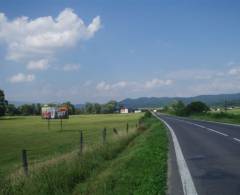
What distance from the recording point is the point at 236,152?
15508mm

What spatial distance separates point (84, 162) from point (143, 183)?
13.3ft

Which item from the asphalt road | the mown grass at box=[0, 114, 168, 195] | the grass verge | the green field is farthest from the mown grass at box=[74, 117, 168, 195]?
the grass verge

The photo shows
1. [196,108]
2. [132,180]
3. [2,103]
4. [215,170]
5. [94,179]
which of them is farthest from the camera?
[2,103]

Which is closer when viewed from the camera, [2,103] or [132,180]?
[132,180]

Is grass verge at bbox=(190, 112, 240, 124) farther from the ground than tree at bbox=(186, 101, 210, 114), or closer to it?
closer to it

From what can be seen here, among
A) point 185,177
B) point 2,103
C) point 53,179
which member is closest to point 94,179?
point 53,179

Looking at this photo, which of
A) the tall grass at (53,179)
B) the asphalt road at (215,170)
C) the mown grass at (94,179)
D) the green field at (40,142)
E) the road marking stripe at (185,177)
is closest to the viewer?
the road marking stripe at (185,177)

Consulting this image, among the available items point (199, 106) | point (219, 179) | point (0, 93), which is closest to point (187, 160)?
point (219, 179)

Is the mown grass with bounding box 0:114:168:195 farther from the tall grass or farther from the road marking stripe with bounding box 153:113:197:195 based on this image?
the road marking stripe with bounding box 153:113:197:195

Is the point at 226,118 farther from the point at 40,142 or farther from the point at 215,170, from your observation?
the point at 215,170

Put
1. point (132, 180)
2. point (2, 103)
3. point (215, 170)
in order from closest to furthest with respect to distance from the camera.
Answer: point (132, 180) < point (215, 170) < point (2, 103)

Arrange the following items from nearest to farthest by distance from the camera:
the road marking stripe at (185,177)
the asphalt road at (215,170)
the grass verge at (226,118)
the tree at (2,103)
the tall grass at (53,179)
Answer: the road marking stripe at (185,177), the asphalt road at (215,170), the tall grass at (53,179), the grass verge at (226,118), the tree at (2,103)

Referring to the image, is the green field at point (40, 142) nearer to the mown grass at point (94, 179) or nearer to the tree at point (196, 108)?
the mown grass at point (94, 179)

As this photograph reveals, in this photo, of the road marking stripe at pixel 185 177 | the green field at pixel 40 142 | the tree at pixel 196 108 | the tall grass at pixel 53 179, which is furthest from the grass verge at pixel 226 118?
the tall grass at pixel 53 179
